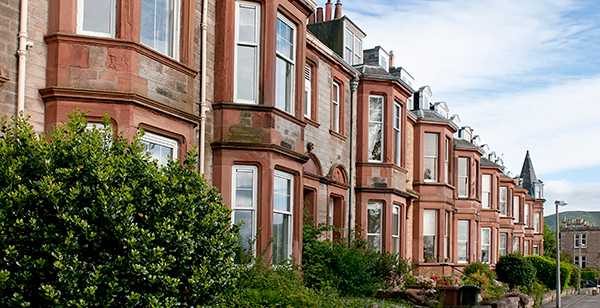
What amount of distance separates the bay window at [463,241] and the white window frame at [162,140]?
77.2 ft

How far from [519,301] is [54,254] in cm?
2103

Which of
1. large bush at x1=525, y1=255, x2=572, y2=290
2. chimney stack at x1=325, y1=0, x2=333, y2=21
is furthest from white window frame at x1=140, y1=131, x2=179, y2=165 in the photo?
large bush at x1=525, y1=255, x2=572, y2=290

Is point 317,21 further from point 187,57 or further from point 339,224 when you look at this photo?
point 187,57

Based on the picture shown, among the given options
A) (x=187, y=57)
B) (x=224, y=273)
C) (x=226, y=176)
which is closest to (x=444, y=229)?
(x=226, y=176)

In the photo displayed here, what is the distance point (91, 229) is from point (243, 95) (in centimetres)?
667

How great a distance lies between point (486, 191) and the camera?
39.1 m

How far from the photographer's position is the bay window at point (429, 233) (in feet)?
90.4

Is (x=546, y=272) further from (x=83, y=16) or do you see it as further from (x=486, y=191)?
(x=83, y=16)

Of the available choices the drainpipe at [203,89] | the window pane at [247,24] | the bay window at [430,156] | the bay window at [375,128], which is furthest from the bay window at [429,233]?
the drainpipe at [203,89]

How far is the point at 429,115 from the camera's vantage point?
2822cm

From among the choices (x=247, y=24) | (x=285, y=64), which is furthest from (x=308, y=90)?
(x=247, y=24)

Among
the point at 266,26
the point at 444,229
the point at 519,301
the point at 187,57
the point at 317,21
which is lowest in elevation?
the point at 519,301

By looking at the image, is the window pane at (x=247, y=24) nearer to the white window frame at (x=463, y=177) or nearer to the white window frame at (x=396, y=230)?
the white window frame at (x=396, y=230)

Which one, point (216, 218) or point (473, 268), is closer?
point (216, 218)
